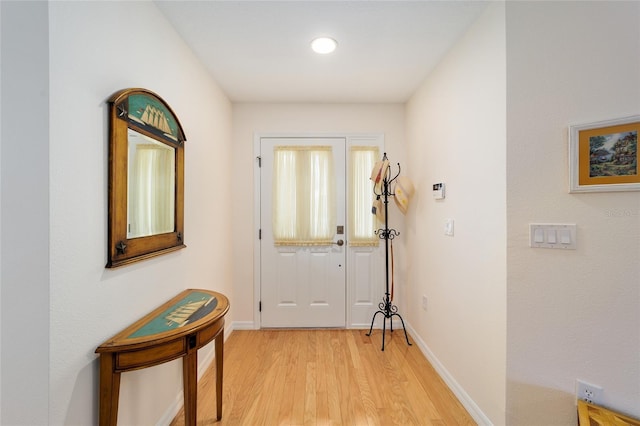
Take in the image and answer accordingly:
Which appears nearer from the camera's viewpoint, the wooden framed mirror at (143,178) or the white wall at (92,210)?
the white wall at (92,210)

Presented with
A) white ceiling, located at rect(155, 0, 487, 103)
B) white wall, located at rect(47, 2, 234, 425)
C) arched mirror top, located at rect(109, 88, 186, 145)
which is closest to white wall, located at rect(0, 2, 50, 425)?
white wall, located at rect(47, 2, 234, 425)

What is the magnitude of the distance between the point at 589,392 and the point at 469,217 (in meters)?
1.01

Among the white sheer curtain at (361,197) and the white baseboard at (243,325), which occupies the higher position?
A: the white sheer curtain at (361,197)

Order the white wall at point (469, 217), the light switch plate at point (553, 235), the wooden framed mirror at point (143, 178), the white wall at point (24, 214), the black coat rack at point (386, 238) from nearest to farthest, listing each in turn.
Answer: the white wall at point (24, 214) < the wooden framed mirror at point (143, 178) < the light switch plate at point (553, 235) < the white wall at point (469, 217) < the black coat rack at point (386, 238)

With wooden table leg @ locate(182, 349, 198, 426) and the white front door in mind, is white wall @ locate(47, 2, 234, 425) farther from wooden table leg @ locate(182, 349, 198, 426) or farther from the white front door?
the white front door

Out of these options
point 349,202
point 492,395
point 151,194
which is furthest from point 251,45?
point 492,395

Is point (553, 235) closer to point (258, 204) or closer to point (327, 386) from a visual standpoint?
point (327, 386)

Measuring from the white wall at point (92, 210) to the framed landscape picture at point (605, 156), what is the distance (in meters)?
2.17

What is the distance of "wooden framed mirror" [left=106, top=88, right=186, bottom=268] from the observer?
3.78 feet

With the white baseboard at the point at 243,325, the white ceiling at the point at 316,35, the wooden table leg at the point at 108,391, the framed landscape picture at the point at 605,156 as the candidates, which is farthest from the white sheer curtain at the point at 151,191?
the framed landscape picture at the point at 605,156

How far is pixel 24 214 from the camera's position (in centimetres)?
88

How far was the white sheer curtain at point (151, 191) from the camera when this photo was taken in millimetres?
1291

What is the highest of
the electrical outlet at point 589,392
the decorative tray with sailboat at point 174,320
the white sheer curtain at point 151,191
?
the white sheer curtain at point 151,191

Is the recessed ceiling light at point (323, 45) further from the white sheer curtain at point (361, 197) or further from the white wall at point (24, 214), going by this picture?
the white wall at point (24, 214)
